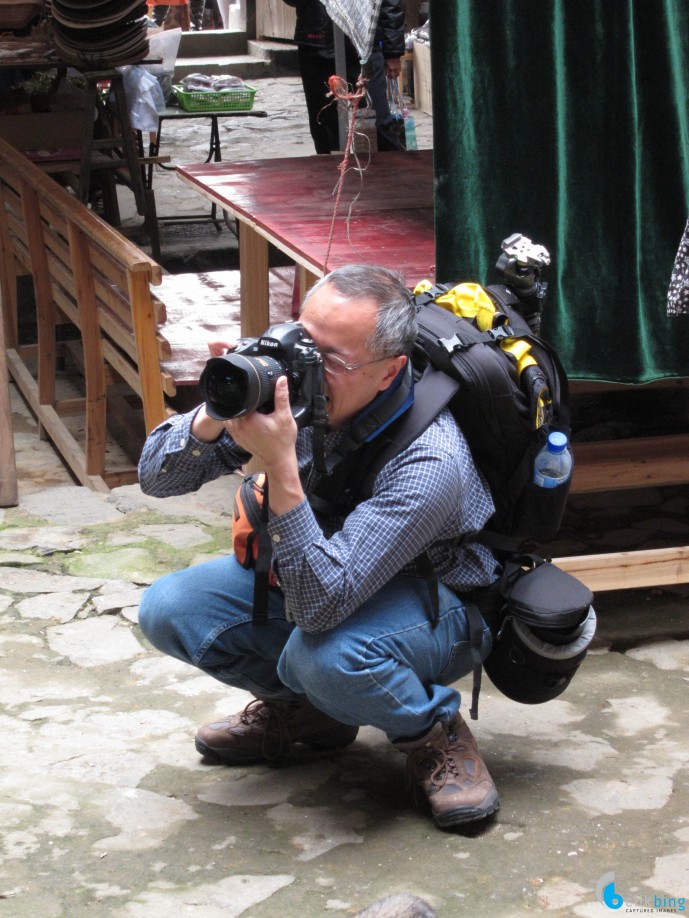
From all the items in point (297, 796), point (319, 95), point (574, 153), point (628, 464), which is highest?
point (319, 95)

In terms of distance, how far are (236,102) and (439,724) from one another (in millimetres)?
7293

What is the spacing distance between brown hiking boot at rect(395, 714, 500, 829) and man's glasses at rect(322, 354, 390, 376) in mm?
737

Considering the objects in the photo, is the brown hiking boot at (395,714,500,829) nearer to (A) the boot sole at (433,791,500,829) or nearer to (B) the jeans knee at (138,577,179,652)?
(A) the boot sole at (433,791,500,829)

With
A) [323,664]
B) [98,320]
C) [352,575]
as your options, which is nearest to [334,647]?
[323,664]

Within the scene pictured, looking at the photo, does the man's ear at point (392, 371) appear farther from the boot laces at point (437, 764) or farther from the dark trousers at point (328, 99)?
the dark trousers at point (328, 99)

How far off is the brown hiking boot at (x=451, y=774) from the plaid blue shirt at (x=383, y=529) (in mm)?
342

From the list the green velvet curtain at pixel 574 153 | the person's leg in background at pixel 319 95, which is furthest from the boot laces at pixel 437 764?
the person's leg in background at pixel 319 95

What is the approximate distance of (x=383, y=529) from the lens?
2.14m

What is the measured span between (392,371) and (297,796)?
37.9 inches

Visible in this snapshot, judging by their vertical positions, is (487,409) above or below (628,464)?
above

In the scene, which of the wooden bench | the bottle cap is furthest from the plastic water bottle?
the wooden bench

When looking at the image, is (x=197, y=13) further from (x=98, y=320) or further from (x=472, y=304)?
(x=472, y=304)

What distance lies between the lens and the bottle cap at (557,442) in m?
2.38

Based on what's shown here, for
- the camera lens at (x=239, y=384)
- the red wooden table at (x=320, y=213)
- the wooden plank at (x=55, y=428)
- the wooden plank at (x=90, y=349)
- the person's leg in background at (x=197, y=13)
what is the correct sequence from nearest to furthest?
the camera lens at (x=239, y=384)
the red wooden table at (x=320, y=213)
the wooden plank at (x=90, y=349)
the wooden plank at (x=55, y=428)
the person's leg in background at (x=197, y=13)
